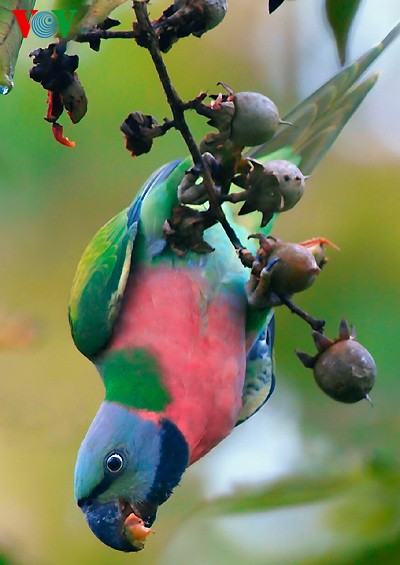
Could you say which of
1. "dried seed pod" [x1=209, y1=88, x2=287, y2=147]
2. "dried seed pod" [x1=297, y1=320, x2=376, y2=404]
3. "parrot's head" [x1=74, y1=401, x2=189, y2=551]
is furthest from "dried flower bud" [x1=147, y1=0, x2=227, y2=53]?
"parrot's head" [x1=74, y1=401, x2=189, y2=551]

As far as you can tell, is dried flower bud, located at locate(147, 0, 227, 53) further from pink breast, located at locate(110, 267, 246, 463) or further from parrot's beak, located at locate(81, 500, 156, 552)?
parrot's beak, located at locate(81, 500, 156, 552)

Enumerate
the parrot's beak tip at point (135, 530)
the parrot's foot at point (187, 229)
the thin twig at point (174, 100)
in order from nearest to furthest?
1. the thin twig at point (174, 100)
2. the parrot's foot at point (187, 229)
3. the parrot's beak tip at point (135, 530)

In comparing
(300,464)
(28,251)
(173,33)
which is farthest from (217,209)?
(28,251)

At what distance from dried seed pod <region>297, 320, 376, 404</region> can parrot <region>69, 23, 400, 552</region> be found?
1.60ft

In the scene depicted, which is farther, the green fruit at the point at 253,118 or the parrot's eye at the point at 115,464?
the parrot's eye at the point at 115,464

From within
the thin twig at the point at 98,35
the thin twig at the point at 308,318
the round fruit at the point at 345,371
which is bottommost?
the round fruit at the point at 345,371

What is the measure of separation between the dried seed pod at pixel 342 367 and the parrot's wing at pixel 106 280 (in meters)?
0.63

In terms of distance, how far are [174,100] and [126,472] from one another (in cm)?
88

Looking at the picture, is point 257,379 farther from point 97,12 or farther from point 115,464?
point 97,12

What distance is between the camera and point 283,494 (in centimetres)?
264

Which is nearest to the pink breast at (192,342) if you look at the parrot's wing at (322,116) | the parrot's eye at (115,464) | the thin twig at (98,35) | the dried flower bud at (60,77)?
the parrot's eye at (115,464)

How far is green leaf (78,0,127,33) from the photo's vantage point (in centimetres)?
98

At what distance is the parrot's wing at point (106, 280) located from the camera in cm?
186

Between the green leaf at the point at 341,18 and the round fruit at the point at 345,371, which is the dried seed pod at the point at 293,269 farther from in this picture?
the green leaf at the point at 341,18
